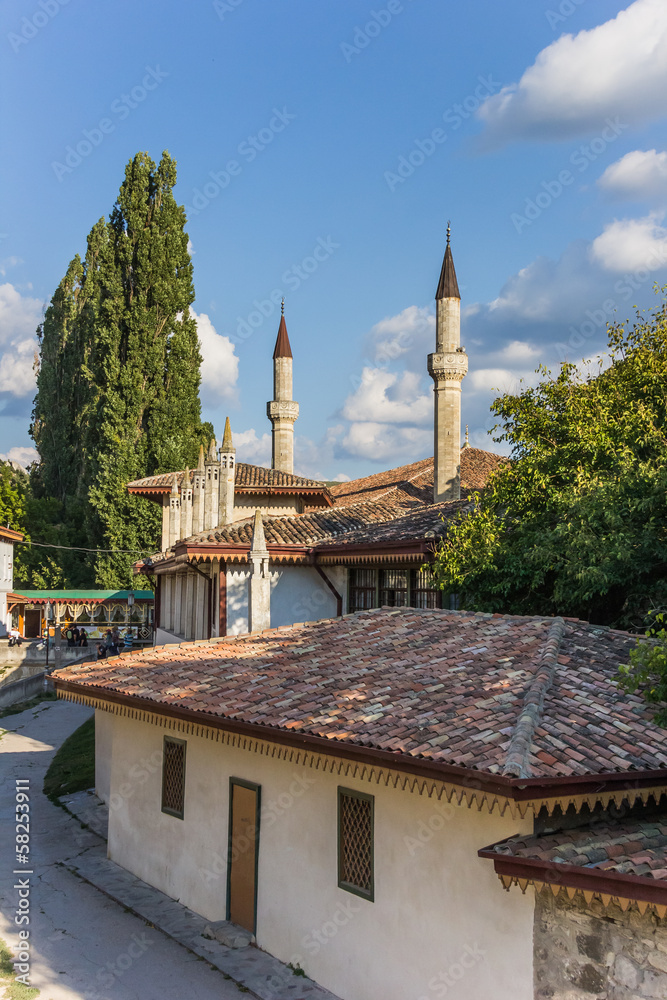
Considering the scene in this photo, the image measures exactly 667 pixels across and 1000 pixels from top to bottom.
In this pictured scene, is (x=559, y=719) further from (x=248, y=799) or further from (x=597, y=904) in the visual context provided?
(x=248, y=799)

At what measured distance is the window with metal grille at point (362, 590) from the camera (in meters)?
16.1

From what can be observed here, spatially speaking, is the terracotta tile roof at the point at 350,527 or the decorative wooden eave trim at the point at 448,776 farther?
the terracotta tile roof at the point at 350,527

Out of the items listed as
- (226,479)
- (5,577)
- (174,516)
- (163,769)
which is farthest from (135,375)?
(163,769)

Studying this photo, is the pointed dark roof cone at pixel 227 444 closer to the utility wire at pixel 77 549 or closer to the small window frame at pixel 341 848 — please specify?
the small window frame at pixel 341 848

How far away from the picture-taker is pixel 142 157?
36938 millimetres

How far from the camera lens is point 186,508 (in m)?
22.0

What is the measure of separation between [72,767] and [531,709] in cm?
1374

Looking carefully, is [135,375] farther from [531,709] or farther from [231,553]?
[531,709]

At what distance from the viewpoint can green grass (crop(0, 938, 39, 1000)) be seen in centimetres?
782

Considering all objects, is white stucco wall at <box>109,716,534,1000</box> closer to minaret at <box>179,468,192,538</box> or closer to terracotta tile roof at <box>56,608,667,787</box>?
terracotta tile roof at <box>56,608,667,787</box>

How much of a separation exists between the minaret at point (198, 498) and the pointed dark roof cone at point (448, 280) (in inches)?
274

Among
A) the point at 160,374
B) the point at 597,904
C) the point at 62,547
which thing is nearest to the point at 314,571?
the point at 597,904

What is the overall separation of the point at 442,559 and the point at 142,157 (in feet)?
97.7

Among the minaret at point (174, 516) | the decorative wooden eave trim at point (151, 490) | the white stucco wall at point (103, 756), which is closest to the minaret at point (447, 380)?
the minaret at point (174, 516)
